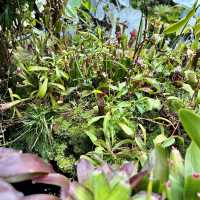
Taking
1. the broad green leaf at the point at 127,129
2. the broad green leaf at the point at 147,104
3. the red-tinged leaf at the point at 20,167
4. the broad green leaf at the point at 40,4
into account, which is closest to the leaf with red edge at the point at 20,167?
the red-tinged leaf at the point at 20,167

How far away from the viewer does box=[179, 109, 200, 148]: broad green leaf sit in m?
1.30

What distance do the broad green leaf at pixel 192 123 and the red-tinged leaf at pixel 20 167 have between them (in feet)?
1.46

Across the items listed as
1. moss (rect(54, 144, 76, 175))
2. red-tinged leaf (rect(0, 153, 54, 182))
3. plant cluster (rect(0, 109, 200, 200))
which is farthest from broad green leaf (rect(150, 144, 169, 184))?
moss (rect(54, 144, 76, 175))

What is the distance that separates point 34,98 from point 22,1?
17.4 inches

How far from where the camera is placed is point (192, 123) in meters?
1.31

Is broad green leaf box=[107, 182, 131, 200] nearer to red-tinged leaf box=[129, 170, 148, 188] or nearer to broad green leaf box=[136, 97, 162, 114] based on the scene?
red-tinged leaf box=[129, 170, 148, 188]

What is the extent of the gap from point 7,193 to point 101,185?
323 mm

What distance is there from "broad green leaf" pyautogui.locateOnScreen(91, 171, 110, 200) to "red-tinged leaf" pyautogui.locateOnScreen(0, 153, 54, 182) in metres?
0.34

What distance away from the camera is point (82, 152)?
5.91ft

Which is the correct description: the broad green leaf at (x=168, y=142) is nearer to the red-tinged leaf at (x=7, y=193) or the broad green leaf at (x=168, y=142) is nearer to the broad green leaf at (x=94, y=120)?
the broad green leaf at (x=94, y=120)

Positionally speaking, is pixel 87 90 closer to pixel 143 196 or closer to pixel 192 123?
pixel 192 123

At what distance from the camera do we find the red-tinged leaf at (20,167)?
1379 mm

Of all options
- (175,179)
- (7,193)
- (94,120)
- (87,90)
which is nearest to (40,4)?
(87,90)

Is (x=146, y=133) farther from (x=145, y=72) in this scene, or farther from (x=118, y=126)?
(x=145, y=72)
